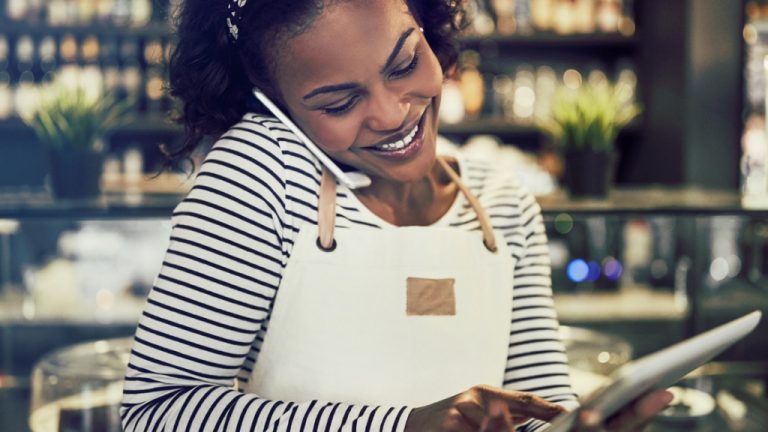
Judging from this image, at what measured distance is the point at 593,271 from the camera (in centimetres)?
318

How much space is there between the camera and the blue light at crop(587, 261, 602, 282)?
3.11 meters

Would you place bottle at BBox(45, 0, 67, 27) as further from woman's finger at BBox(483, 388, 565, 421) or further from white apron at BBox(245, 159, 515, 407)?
woman's finger at BBox(483, 388, 565, 421)

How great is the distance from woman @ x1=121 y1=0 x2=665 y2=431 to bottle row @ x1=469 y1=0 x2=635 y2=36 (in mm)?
2990

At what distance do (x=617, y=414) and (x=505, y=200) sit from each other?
17.0 inches

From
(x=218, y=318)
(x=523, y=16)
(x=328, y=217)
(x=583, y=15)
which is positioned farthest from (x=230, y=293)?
(x=583, y=15)

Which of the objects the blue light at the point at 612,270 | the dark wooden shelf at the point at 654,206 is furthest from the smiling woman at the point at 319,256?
the blue light at the point at 612,270

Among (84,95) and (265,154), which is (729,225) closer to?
(265,154)

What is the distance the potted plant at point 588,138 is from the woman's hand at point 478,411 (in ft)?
3.83

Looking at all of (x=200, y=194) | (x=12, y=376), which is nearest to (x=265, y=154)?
(x=200, y=194)

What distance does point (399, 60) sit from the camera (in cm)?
99

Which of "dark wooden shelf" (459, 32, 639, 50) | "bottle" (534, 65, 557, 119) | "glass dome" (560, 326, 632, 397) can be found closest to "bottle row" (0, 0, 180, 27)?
"dark wooden shelf" (459, 32, 639, 50)

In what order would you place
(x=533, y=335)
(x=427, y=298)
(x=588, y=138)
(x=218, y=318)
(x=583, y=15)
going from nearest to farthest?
(x=218, y=318)
(x=427, y=298)
(x=533, y=335)
(x=588, y=138)
(x=583, y=15)

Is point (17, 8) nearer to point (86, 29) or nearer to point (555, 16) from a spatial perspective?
point (86, 29)

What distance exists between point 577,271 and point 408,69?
7.68 ft
